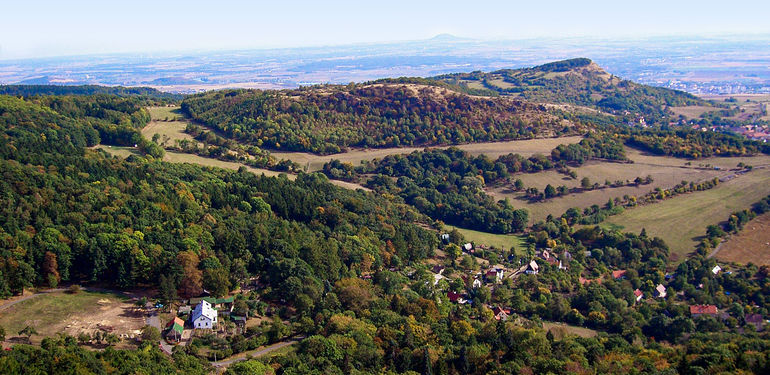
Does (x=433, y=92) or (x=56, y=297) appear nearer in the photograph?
(x=56, y=297)

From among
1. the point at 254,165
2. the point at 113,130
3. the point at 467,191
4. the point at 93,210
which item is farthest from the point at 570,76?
the point at 93,210

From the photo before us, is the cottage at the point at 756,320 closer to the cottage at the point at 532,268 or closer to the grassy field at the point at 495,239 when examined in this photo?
the cottage at the point at 532,268

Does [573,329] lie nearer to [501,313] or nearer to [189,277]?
[501,313]

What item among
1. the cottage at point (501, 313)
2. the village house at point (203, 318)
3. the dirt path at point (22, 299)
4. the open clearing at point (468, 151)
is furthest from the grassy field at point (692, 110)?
the dirt path at point (22, 299)

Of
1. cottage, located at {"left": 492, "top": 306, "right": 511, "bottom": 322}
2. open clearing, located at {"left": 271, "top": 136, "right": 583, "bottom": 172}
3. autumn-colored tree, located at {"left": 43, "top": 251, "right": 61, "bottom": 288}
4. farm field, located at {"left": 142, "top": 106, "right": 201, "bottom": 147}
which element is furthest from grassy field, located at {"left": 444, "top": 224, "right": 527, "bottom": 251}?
farm field, located at {"left": 142, "top": 106, "right": 201, "bottom": 147}

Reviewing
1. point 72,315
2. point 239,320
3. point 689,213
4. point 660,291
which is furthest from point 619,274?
point 72,315

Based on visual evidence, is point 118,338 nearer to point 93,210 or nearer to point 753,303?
point 93,210
